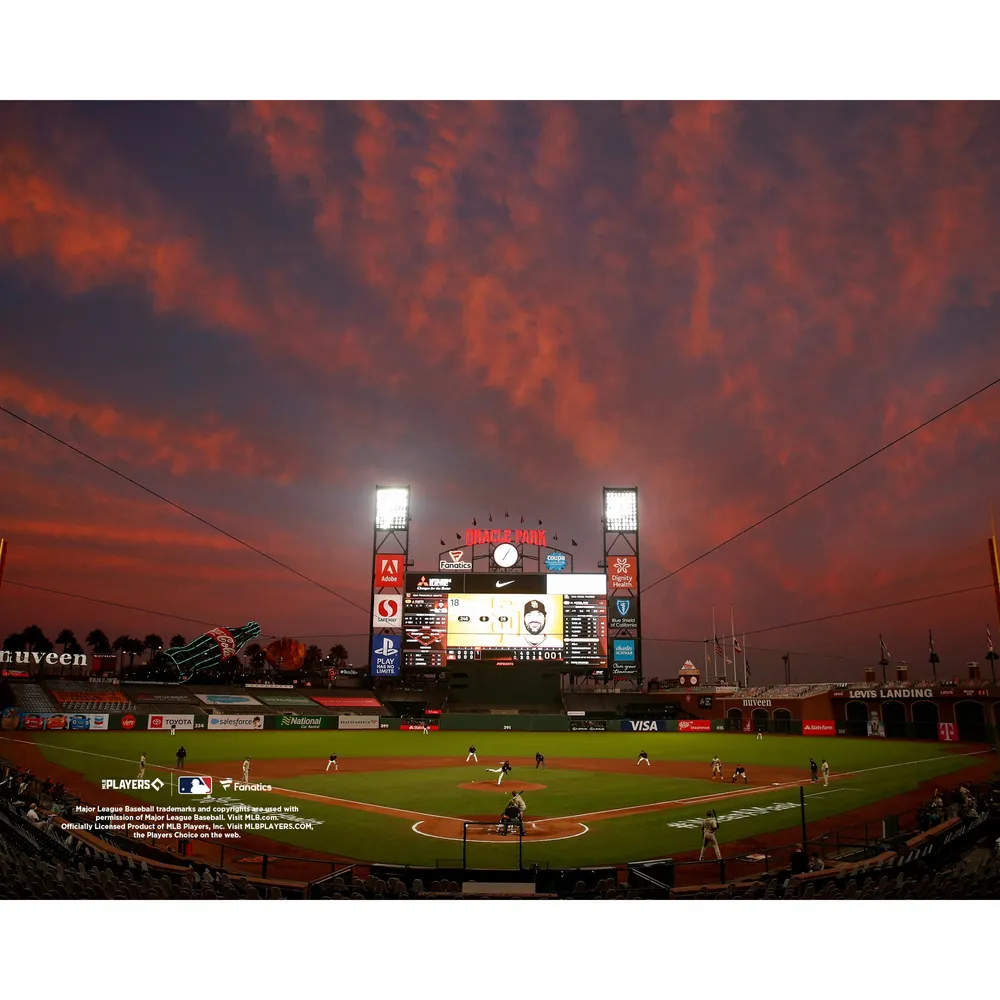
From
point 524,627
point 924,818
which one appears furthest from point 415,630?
point 924,818

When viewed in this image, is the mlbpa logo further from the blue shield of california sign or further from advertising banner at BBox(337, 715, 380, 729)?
advertising banner at BBox(337, 715, 380, 729)

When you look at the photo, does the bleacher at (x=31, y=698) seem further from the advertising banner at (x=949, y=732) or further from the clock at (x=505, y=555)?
the advertising banner at (x=949, y=732)

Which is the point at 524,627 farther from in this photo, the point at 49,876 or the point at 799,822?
the point at 49,876

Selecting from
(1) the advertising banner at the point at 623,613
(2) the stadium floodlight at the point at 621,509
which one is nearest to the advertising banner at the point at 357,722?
(1) the advertising banner at the point at 623,613

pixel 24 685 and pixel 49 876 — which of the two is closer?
pixel 49 876

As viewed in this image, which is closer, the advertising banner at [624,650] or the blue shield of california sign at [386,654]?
the blue shield of california sign at [386,654]

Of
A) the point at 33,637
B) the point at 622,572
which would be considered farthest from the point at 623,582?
the point at 33,637

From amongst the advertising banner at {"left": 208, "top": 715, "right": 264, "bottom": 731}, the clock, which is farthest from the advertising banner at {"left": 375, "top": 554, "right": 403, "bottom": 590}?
the advertising banner at {"left": 208, "top": 715, "right": 264, "bottom": 731}
